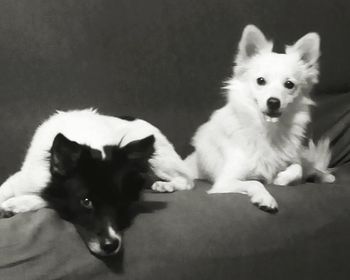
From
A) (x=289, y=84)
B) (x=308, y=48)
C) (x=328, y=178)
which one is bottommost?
(x=328, y=178)

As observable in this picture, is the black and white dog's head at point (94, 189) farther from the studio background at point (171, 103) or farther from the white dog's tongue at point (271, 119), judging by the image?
the white dog's tongue at point (271, 119)

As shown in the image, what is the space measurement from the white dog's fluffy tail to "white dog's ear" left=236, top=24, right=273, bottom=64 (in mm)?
560

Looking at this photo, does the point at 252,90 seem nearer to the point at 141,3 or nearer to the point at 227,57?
the point at 227,57

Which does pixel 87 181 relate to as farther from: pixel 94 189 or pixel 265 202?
pixel 265 202

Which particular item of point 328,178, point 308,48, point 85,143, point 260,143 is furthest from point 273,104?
point 85,143

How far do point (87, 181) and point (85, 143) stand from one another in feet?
1.04

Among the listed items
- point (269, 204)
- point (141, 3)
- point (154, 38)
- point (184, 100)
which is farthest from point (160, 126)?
point (269, 204)

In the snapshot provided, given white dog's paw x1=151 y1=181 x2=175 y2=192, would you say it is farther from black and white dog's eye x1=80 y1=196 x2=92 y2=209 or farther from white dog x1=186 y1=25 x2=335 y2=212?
black and white dog's eye x1=80 y1=196 x2=92 y2=209

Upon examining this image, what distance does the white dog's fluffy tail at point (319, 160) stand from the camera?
2.39 metres

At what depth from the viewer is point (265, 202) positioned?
6.08 feet

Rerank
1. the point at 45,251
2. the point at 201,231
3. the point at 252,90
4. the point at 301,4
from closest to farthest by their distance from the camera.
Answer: the point at 45,251 < the point at 201,231 < the point at 252,90 < the point at 301,4

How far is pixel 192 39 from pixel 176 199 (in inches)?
43.0

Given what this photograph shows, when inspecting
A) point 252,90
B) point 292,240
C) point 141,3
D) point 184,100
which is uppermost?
point 141,3

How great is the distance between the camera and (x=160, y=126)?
2611 millimetres
